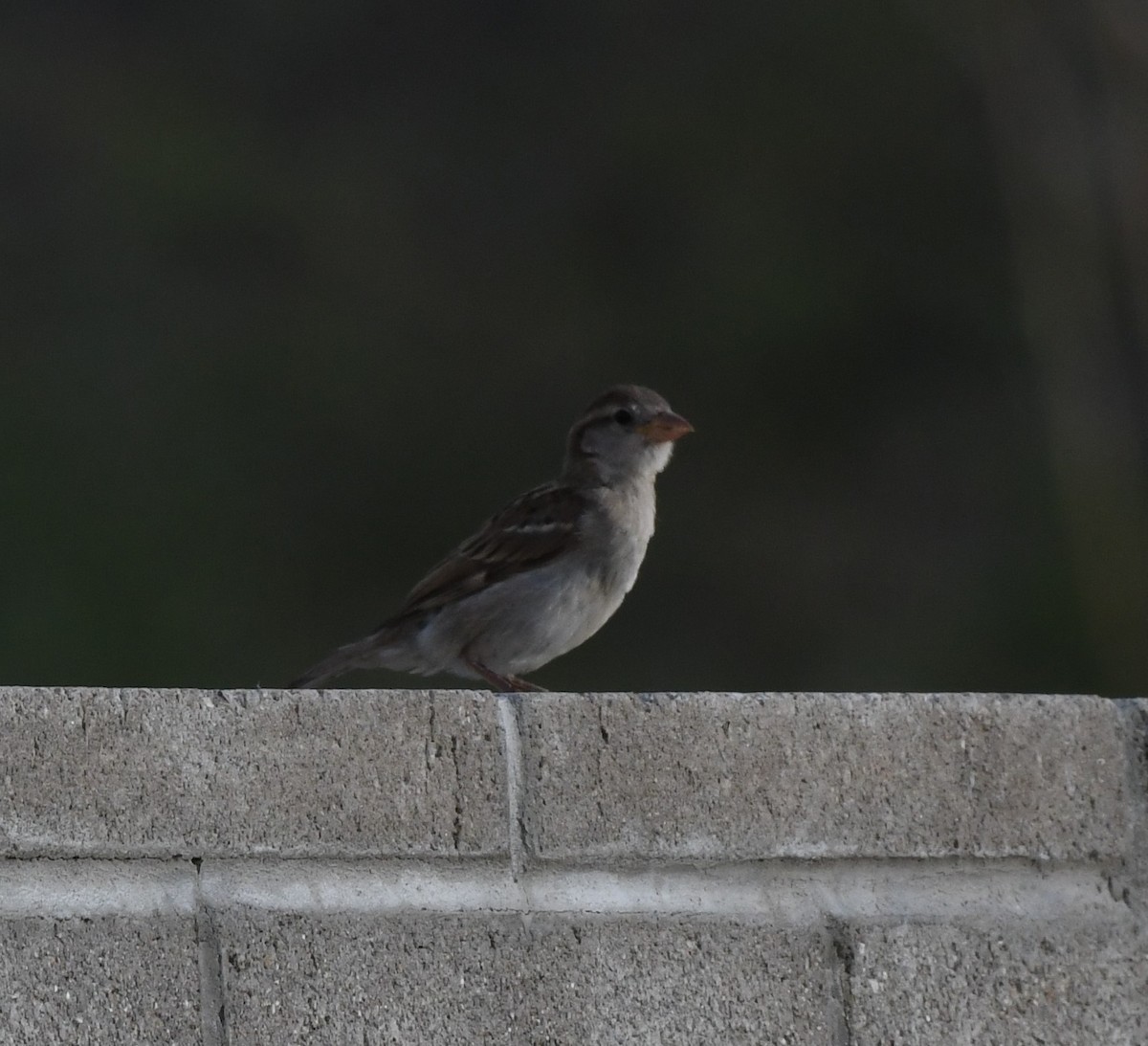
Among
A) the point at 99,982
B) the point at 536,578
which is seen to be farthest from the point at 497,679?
the point at 99,982

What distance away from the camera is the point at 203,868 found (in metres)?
1.99

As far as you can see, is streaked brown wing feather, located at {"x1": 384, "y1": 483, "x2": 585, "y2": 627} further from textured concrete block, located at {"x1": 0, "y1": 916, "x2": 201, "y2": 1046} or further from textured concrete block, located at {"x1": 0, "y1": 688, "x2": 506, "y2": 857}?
textured concrete block, located at {"x1": 0, "y1": 916, "x2": 201, "y2": 1046}

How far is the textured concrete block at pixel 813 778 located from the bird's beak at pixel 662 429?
2.56 meters

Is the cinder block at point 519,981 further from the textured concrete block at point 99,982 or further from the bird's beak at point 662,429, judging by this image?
the bird's beak at point 662,429

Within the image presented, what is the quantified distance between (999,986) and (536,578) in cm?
241

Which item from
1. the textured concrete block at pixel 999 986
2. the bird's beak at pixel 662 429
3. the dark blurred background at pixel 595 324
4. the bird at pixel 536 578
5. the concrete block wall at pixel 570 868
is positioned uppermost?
the dark blurred background at pixel 595 324

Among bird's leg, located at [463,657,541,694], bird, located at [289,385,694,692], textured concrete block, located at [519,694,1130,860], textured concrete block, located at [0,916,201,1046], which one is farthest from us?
bird, located at [289,385,694,692]

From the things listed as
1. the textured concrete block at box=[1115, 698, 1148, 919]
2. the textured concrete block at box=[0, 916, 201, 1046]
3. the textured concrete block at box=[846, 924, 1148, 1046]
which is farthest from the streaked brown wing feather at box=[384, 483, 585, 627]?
the textured concrete block at box=[0, 916, 201, 1046]

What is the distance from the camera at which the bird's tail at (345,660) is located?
15.4 ft

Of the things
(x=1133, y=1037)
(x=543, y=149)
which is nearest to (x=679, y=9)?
(x=543, y=149)

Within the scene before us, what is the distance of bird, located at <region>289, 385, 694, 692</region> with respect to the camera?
457 centimetres

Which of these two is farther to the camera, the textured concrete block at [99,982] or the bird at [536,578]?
the bird at [536,578]

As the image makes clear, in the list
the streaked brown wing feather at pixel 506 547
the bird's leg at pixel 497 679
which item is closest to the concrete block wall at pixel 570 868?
the bird's leg at pixel 497 679

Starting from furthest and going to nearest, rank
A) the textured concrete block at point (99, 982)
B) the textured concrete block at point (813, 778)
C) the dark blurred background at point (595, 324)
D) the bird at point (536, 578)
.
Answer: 1. the dark blurred background at point (595, 324)
2. the bird at point (536, 578)
3. the textured concrete block at point (813, 778)
4. the textured concrete block at point (99, 982)
